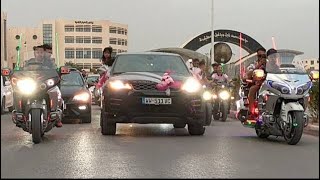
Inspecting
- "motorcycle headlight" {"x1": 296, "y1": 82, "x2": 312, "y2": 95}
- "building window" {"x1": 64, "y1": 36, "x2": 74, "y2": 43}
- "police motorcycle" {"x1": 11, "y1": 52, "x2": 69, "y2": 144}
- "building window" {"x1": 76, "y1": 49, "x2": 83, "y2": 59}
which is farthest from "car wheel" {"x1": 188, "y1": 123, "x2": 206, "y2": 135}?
"building window" {"x1": 76, "y1": 49, "x2": 83, "y2": 59}

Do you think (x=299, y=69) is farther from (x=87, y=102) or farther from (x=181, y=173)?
(x=87, y=102)

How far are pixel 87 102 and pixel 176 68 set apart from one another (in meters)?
3.60

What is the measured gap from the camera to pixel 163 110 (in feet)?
27.1

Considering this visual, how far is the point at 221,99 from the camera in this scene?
13.0m

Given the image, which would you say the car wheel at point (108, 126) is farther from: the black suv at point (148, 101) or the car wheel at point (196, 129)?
the car wheel at point (196, 129)

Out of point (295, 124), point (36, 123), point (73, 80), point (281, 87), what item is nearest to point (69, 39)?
point (73, 80)

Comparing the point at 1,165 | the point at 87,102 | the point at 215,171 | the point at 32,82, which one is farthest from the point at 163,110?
the point at 1,165

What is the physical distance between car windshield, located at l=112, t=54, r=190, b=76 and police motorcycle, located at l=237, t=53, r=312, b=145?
152 centimetres

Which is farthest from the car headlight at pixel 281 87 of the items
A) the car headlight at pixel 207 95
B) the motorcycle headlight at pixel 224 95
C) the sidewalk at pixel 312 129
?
the motorcycle headlight at pixel 224 95

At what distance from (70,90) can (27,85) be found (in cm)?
436

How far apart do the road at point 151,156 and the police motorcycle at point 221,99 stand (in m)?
2.99

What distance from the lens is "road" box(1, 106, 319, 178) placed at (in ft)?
11.8

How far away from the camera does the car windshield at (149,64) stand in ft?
29.0

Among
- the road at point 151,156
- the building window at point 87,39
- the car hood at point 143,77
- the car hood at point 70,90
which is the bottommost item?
the road at point 151,156
